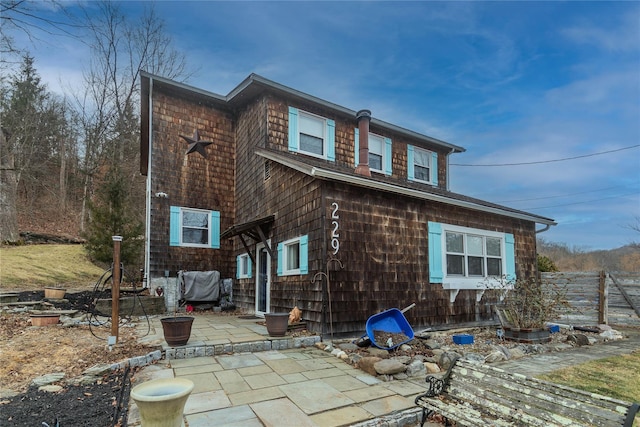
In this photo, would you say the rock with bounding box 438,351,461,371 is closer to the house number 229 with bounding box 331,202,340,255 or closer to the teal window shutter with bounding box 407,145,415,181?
the house number 229 with bounding box 331,202,340,255

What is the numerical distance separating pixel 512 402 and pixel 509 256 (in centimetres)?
805

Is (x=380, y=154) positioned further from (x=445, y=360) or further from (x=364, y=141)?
(x=445, y=360)

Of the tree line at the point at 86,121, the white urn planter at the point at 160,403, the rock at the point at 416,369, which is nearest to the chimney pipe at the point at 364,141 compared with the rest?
the rock at the point at 416,369

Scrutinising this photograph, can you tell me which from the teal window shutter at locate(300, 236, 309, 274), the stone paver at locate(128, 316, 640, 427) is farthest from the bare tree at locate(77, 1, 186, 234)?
the stone paver at locate(128, 316, 640, 427)

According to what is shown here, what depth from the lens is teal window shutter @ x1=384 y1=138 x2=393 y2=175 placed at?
12.4 meters

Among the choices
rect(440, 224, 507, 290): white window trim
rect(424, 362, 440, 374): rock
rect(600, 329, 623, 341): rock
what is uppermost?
rect(440, 224, 507, 290): white window trim

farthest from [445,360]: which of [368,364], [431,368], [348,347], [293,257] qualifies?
[293,257]

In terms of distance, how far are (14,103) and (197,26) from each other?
1739 centimetres

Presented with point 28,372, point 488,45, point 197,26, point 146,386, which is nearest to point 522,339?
point 146,386

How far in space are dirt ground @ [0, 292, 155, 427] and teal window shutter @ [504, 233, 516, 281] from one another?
8952mm

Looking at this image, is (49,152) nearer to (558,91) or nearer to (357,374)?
(357,374)

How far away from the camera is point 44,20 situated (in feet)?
14.5

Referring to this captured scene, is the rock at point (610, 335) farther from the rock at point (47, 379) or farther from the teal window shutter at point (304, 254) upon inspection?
the rock at point (47, 379)

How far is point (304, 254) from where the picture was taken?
296 inches
